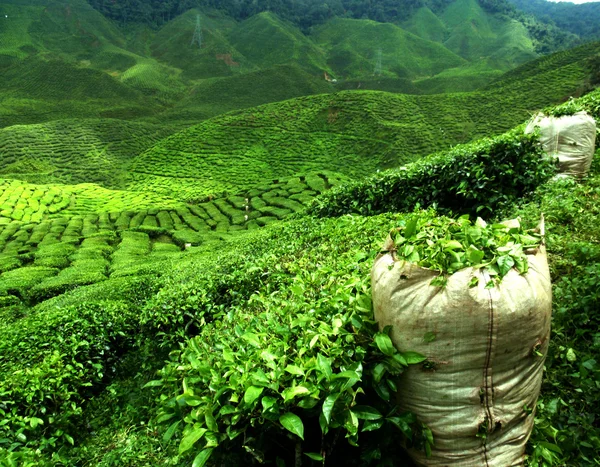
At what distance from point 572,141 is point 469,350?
480cm

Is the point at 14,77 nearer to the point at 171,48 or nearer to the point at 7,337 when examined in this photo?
the point at 171,48

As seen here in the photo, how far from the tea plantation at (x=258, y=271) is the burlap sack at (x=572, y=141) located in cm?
22

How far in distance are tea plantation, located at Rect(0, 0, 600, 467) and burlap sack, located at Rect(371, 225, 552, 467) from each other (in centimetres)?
9

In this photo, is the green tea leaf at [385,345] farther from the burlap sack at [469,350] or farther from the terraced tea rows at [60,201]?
the terraced tea rows at [60,201]

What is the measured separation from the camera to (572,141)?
5211 millimetres

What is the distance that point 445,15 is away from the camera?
118 metres

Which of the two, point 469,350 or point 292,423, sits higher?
point 469,350

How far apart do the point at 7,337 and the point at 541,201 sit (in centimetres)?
672

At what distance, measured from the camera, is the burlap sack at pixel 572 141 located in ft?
17.0

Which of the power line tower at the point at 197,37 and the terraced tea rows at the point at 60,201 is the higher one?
the power line tower at the point at 197,37

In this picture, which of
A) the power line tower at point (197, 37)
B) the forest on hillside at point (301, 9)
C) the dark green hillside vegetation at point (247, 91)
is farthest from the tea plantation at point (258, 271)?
the forest on hillside at point (301, 9)

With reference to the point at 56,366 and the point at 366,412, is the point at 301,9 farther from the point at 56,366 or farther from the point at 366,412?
the point at 366,412

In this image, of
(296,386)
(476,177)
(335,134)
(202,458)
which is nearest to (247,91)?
(335,134)

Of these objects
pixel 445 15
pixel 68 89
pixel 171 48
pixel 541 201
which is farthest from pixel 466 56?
pixel 541 201
